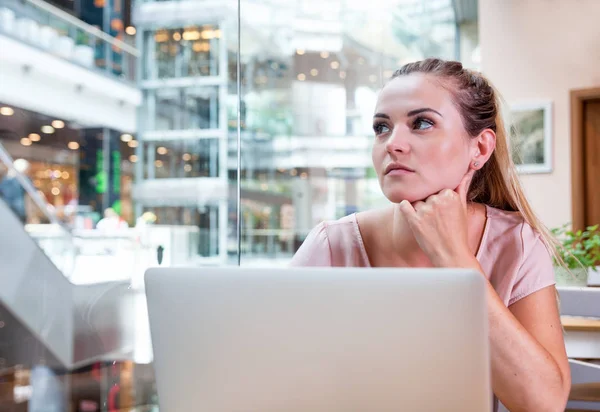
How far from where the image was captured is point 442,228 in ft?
3.03

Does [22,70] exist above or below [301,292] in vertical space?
above

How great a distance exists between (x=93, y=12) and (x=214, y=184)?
2.17 m

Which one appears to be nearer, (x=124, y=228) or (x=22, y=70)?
(x=22, y=70)

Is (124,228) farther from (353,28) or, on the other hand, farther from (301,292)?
(301,292)

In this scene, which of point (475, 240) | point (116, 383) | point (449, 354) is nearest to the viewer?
point (449, 354)

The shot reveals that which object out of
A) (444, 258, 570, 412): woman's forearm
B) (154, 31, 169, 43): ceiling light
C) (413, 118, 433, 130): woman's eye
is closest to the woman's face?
(413, 118, 433, 130): woman's eye

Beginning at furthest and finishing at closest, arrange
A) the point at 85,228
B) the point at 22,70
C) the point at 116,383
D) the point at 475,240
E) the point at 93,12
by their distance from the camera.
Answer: the point at 93,12
the point at 85,228
the point at 22,70
the point at 116,383
the point at 475,240

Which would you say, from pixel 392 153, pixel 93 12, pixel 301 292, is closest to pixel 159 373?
pixel 301 292

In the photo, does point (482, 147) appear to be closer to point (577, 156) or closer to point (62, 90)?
point (577, 156)

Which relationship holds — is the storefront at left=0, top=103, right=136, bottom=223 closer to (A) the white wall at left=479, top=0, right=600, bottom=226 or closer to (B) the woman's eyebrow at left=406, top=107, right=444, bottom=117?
(A) the white wall at left=479, top=0, right=600, bottom=226

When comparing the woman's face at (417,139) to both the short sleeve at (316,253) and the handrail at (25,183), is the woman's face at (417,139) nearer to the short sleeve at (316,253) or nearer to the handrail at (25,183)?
the short sleeve at (316,253)

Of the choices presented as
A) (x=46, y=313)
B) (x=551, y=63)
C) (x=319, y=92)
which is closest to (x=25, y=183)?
(x=46, y=313)

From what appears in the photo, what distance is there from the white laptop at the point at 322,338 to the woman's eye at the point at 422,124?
19.0 inches

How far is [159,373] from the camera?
65 cm
